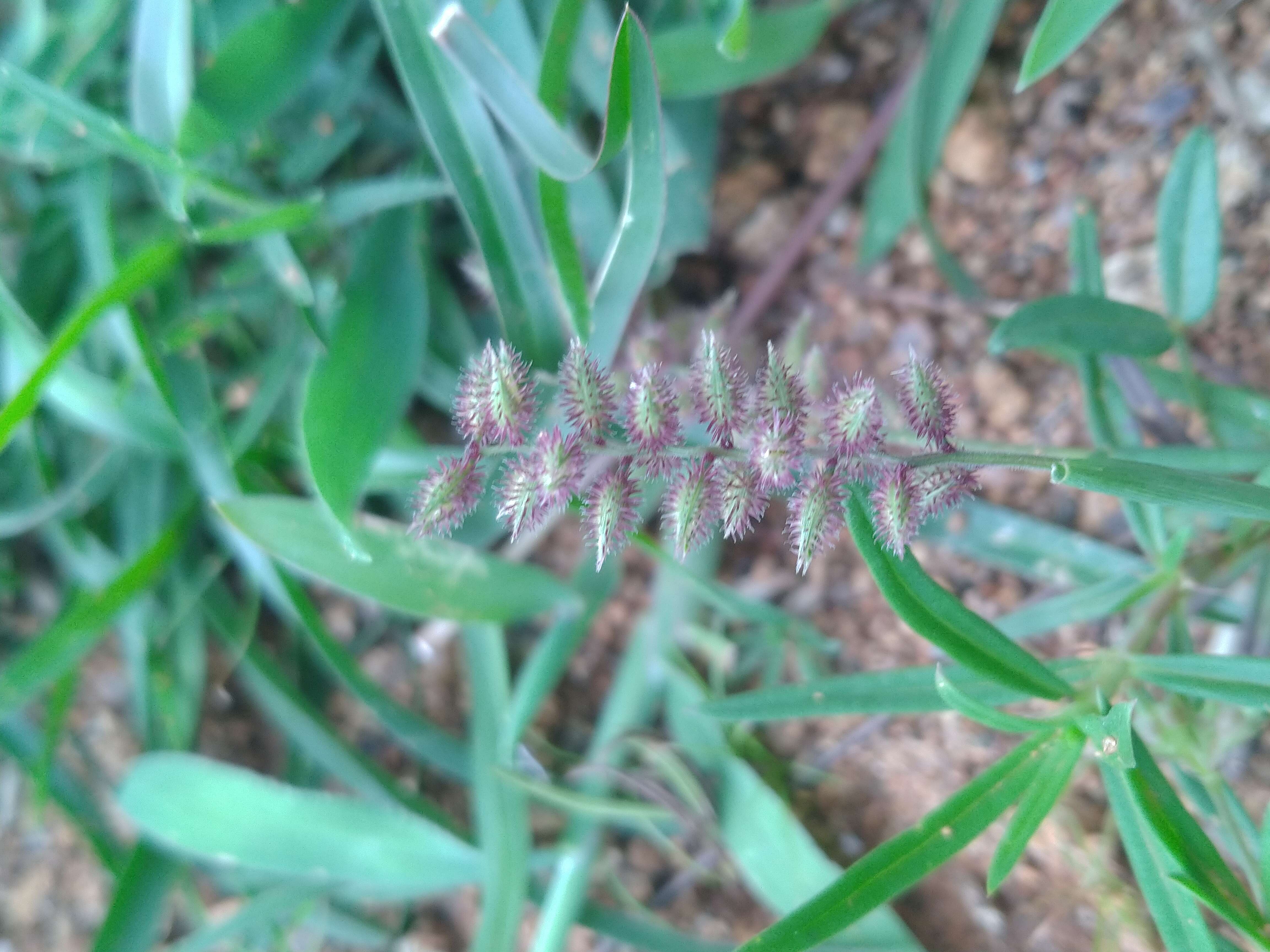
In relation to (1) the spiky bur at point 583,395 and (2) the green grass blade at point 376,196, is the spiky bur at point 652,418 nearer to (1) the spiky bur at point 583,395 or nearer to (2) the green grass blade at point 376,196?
(1) the spiky bur at point 583,395

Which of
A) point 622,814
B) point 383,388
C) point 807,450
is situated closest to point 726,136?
point 383,388

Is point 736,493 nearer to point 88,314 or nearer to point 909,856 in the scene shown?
point 909,856

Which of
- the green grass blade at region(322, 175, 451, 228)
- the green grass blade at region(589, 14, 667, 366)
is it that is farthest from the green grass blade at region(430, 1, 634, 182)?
the green grass blade at region(322, 175, 451, 228)

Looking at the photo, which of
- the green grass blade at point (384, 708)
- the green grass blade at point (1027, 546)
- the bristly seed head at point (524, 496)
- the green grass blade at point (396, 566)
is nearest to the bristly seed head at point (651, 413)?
the bristly seed head at point (524, 496)

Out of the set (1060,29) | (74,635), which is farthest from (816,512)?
(74,635)

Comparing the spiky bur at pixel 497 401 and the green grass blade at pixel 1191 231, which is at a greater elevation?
the green grass blade at pixel 1191 231

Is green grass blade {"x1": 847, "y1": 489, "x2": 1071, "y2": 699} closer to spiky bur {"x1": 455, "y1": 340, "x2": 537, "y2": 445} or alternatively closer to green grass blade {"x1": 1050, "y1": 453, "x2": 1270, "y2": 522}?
green grass blade {"x1": 1050, "y1": 453, "x2": 1270, "y2": 522}
